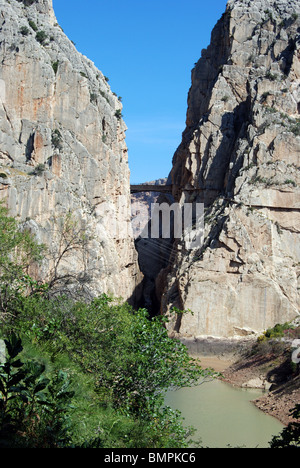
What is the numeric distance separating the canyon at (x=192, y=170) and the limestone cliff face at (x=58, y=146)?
114 millimetres

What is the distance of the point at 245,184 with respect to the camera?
2128 inches

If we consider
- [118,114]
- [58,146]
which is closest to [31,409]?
[58,146]

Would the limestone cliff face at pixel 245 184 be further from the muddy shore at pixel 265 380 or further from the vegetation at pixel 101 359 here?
the vegetation at pixel 101 359

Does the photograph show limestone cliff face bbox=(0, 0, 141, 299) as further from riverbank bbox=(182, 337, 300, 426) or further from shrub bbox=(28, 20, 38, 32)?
riverbank bbox=(182, 337, 300, 426)

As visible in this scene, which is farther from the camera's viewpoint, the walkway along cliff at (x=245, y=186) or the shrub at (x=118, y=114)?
the shrub at (x=118, y=114)

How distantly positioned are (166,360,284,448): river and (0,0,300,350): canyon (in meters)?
11.1

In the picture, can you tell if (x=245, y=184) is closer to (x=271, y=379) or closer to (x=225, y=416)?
(x=271, y=379)

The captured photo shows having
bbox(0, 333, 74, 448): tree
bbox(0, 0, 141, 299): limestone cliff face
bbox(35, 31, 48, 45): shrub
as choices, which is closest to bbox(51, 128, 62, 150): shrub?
bbox(0, 0, 141, 299): limestone cliff face

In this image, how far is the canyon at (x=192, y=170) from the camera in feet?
162

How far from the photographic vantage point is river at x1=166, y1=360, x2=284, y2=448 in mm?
26781

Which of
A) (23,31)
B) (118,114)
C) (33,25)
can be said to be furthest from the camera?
(118,114)

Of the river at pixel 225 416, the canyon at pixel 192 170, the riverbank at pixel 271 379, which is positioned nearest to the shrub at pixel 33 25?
the canyon at pixel 192 170

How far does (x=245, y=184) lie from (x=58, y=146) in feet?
57.1
